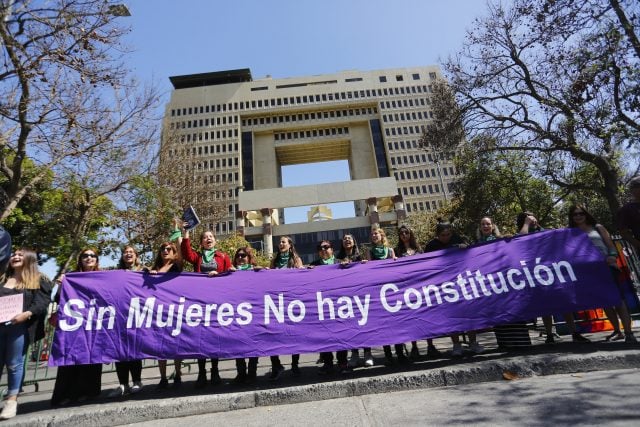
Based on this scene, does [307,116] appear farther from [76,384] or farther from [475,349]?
[76,384]

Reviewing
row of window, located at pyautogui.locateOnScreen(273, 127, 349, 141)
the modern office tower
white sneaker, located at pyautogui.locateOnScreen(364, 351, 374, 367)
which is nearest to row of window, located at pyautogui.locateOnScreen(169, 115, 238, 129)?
the modern office tower

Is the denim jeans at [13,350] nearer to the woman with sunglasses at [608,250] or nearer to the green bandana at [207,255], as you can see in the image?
the green bandana at [207,255]

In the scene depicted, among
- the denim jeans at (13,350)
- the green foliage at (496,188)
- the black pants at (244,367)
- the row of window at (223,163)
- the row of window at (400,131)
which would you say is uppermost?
the row of window at (400,131)

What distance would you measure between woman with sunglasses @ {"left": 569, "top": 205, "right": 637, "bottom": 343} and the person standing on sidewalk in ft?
0.76

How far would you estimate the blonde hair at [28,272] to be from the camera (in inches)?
158

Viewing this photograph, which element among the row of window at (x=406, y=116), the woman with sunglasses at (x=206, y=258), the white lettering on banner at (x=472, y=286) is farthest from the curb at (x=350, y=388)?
the row of window at (x=406, y=116)

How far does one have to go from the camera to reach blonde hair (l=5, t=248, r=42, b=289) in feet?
13.2

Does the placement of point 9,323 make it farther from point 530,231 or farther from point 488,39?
point 488,39

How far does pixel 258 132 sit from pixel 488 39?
209ft

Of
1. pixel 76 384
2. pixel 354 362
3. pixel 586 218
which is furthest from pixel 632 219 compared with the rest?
pixel 76 384

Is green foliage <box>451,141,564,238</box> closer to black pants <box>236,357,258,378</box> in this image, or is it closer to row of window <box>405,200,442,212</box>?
black pants <box>236,357,258,378</box>

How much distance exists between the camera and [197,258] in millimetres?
4957

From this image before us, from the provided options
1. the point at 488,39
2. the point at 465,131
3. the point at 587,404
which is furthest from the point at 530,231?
the point at 488,39

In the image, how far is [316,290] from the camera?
14.5ft
